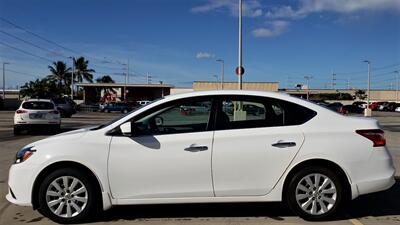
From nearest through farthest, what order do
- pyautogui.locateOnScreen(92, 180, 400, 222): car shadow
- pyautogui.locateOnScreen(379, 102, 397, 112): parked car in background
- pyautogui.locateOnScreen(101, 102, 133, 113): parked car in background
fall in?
pyautogui.locateOnScreen(92, 180, 400, 222): car shadow → pyautogui.locateOnScreen(101, 102, 133, 113): parked car in background → pyautogui.locateOnScreen(379, 102, 397, 112): parked car in background

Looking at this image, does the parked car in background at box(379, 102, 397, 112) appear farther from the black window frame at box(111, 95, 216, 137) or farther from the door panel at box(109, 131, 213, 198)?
the door panel at box(109, 131, 213, 198)

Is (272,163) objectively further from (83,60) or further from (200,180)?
(83,60)

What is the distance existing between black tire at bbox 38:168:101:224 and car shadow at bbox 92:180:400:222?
0.24 metres

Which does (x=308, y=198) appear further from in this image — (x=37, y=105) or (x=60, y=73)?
(x=60, y=73)

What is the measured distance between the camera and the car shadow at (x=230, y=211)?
6.48 meters

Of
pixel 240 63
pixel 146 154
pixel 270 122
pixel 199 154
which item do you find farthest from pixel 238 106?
pixel 240 63

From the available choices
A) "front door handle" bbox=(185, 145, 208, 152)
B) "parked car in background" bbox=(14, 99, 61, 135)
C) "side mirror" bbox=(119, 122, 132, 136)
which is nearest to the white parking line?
"front door handle" bbox=(185, 145, 208, 152)

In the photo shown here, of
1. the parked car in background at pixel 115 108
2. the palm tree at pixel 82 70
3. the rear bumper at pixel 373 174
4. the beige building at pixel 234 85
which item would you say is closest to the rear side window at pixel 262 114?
the rear bumper at pixel 373 174

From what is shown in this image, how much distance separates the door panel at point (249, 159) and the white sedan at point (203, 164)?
0.01 meters

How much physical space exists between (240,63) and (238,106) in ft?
72.4

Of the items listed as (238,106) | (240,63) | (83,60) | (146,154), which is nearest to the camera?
(146,154)

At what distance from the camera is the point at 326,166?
6.23m

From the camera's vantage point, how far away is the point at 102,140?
19.9 feet

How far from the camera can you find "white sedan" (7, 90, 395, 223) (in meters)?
6.05
